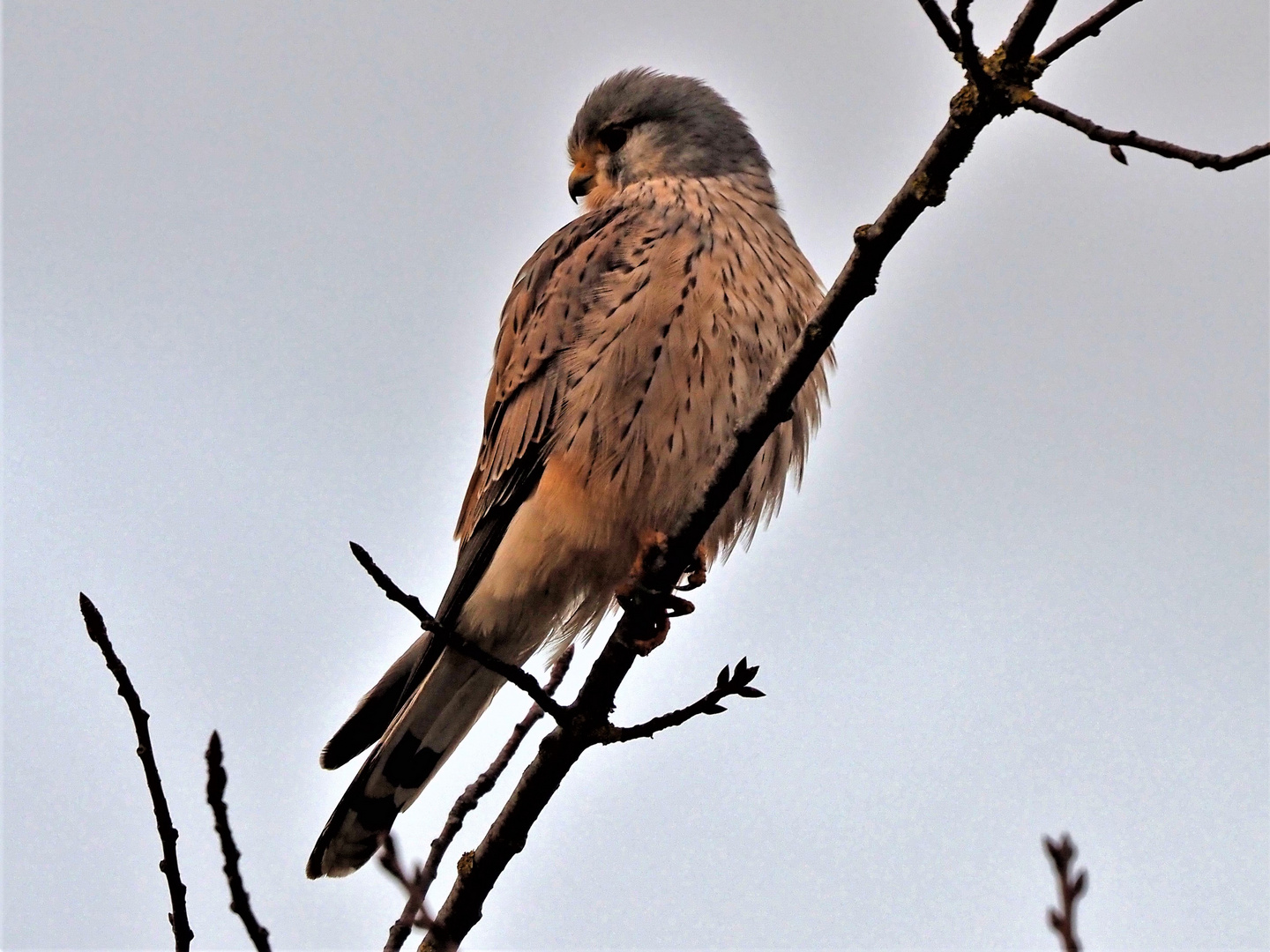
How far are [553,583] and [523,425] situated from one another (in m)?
0.45

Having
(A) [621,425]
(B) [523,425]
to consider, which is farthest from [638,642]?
(B) [523,425]

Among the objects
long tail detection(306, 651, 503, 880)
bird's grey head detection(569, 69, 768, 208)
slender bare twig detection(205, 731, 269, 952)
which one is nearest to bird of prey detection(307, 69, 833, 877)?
long tail detection(306, 651, 503, 880)

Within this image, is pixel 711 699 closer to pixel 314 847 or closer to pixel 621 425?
pixel 621 425

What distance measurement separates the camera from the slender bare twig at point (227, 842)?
207 centimetres

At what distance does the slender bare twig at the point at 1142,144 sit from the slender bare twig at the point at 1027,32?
8 cm

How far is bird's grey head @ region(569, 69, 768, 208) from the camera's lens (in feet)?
14.3

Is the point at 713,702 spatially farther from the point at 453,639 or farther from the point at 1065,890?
the point at 1065,890

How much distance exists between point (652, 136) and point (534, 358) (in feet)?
3.74

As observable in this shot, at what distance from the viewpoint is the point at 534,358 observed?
3770mm

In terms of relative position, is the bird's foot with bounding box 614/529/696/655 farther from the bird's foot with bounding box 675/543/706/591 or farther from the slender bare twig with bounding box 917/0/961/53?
the slender bare twig with bounding box 917/0/961/53

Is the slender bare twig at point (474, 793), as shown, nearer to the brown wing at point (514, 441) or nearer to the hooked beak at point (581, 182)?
the brown wing at point (514, 441)

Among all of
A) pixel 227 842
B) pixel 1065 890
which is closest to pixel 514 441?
pixel 227 842

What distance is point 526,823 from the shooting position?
308cm

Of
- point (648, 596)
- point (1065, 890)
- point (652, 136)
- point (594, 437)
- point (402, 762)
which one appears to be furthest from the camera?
point (652, 136)
